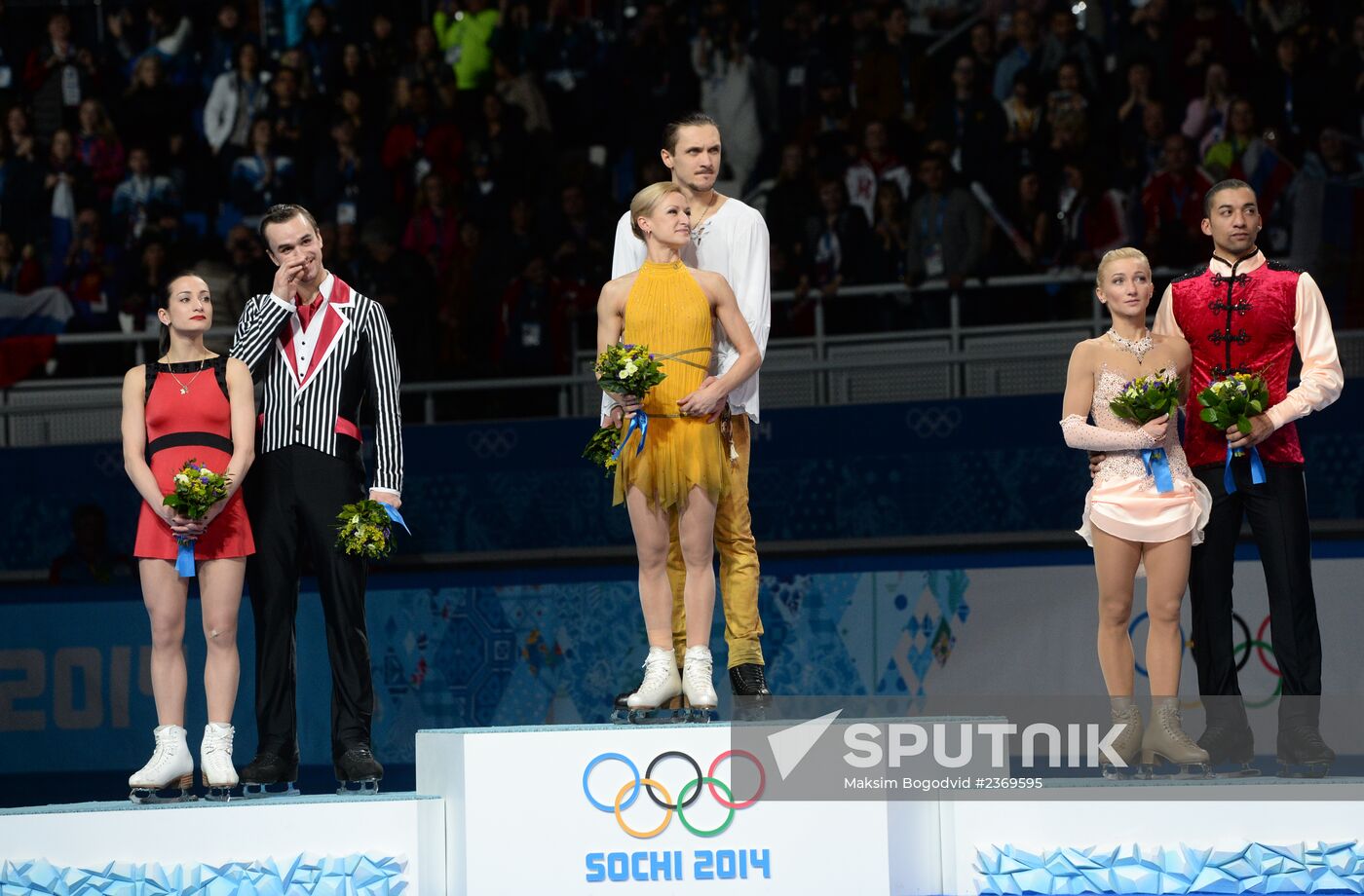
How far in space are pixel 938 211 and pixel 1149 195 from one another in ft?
3.71

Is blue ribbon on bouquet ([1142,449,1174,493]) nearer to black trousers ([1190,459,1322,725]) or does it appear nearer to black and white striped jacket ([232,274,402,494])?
black trousers ([1190,459,1322,725])

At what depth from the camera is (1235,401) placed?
17.8 feet

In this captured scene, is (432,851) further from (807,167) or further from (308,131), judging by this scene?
(308,131)

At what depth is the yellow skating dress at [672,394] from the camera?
18.0ft

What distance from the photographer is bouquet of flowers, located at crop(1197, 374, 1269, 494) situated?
5.42 metres

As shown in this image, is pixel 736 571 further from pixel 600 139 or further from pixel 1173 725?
pixel 600 139

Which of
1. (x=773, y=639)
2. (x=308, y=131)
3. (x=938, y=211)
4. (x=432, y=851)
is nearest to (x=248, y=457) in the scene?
(x=432, y=851)

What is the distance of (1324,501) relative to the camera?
8594 millimetres

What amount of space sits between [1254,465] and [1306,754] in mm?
896

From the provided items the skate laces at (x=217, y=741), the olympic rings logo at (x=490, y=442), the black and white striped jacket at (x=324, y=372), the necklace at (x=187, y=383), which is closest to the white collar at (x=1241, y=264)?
the black and white striped jacket at (x=324, y=372)

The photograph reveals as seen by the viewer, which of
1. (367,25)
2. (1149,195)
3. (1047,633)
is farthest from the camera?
(367,25)

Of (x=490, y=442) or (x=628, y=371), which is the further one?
(x=490, y=442)

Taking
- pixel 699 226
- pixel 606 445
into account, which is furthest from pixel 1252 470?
pixel 606 445

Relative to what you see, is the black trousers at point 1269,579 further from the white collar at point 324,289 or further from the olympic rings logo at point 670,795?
the white collar at point 324,289
